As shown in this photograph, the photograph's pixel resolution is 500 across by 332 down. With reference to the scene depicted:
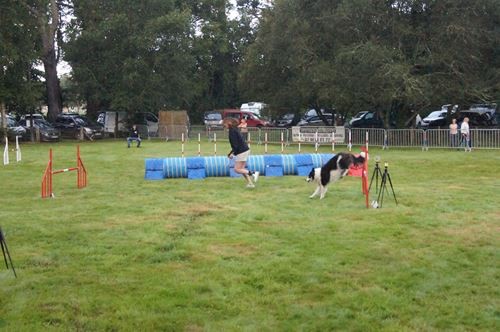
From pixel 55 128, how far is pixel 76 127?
53.9 inches

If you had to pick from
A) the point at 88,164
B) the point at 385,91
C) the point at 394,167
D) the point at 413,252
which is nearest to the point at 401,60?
the point at 385,91

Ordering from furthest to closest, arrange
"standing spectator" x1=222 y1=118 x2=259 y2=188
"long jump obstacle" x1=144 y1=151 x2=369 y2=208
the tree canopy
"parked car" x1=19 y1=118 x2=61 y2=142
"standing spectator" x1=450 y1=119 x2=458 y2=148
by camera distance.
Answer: "parked car" x1=19 y1=118 x2=61 y2=142
the tree canopy
"standing spectator" x1=450 y1=119 x2=458 y2=148
"long jump obstacle" x1=144 y1=151 x2=369 y2=208
"standing spectator" x1=222 y1=118 x2=259 y2=188

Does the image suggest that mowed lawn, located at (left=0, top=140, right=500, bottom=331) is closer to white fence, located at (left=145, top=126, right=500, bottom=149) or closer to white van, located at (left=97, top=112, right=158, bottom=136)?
white fence, located at (left=145, top=126, right=500, bottom=149)

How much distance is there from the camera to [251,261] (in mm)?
7543

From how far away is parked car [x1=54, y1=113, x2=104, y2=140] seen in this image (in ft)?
131

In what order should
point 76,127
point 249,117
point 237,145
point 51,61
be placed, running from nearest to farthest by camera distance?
point 237,145 → point 76,127 → point 51,61 → point 249,117

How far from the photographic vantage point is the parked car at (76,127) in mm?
39906

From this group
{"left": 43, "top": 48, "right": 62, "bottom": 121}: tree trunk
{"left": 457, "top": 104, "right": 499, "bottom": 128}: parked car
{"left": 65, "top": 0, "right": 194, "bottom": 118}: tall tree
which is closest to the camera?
{"left": 457, "top": 104, "right": 499, "bottom": 128}: parked car

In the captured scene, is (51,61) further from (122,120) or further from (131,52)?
(131,52)

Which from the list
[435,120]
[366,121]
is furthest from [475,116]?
[366,121]

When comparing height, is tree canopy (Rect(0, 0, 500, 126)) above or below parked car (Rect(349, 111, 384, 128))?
above

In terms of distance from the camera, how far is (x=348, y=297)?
6109 mm

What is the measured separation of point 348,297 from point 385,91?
22817mm

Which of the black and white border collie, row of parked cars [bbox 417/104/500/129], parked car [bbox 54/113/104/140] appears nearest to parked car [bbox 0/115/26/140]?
parked car [bbox 54/113/104/140]
